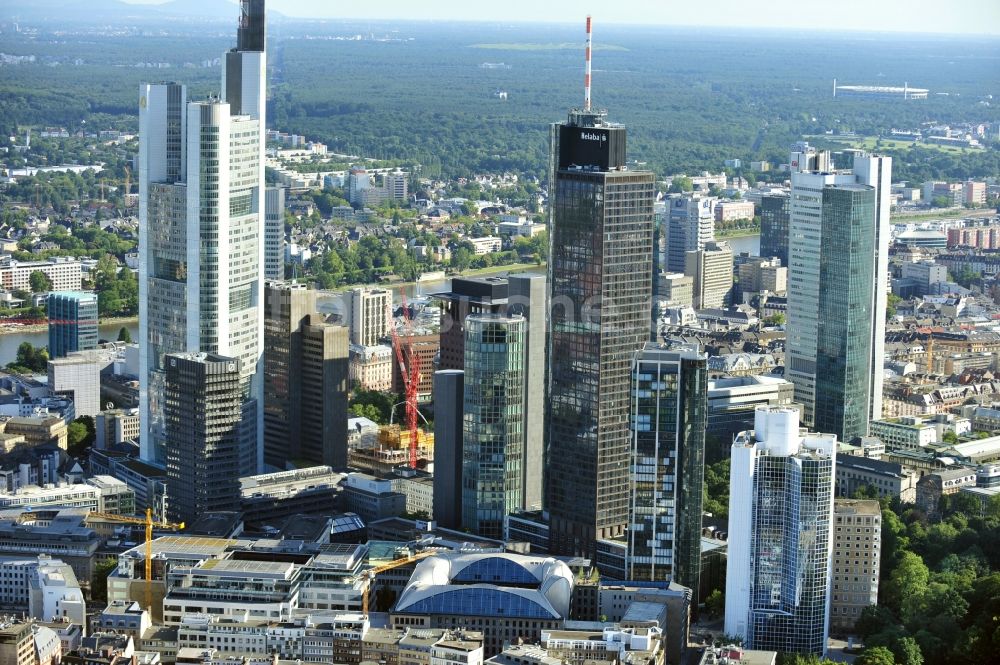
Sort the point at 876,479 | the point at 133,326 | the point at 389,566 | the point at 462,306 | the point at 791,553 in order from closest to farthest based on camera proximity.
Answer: the point at 791,553 → the point at 389,566 → the point at 876,479 → the point at 462,306 → the point at 133,326

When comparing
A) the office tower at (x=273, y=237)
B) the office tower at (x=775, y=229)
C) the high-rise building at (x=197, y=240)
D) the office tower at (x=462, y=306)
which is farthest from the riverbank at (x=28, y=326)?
the office tower at (x=775, y=229)

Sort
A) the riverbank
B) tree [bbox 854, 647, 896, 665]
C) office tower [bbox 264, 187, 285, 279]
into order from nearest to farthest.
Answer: tree [bbox 854, 647, 896, 665]
office tower [bbox 264, 187, 285, 279]
the riverbank

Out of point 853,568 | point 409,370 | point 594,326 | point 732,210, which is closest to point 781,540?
point 853,568

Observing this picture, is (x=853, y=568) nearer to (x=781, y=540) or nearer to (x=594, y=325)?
(x=781, y=540)

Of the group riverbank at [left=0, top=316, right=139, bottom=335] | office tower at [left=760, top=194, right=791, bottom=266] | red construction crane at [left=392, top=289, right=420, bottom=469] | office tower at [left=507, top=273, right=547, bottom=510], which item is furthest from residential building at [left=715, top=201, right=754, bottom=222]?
office tower at [left=507, top=273, right=547, bottom=510]

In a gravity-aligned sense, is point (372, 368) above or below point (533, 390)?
below

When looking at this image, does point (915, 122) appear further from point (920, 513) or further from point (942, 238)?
point (920, 513)

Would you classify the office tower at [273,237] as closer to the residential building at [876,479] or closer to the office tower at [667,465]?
the residential building at [876,479]

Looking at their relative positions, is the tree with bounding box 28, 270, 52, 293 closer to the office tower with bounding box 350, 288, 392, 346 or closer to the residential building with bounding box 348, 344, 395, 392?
the office tower with bounding box 350, 288, 392, 346
